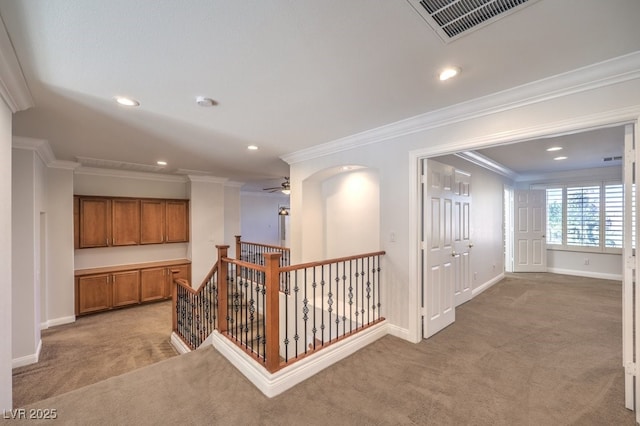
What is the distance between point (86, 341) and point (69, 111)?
3601 millimetres

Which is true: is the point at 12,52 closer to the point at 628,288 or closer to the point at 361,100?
the point at 361,100

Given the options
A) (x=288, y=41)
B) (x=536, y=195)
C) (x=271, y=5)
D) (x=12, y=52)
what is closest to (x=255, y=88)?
(x=288, y=41)

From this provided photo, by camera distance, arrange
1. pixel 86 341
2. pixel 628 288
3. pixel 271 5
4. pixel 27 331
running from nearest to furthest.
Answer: pixel 271 5, pixel 628 288, pixel 27 331, pixel 86 341

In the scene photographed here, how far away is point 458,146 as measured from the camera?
2777 mm

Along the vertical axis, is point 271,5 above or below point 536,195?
above

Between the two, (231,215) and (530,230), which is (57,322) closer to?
(231,215)

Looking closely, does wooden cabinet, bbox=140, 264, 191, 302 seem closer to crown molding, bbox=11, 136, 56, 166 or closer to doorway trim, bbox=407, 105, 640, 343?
crown molding, bbox=11, 136, 56, 166

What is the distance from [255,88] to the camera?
2291 mm

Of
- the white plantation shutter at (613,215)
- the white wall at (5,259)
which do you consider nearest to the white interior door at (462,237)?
the white plantation shutter at (613,215)

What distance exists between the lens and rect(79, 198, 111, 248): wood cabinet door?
527 cm

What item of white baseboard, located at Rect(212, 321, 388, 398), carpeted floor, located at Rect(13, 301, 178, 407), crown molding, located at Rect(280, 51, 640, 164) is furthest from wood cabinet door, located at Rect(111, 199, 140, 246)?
crown molding, located at Rect(280, 51, 640, 164)

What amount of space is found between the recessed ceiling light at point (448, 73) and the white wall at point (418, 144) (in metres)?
0.66

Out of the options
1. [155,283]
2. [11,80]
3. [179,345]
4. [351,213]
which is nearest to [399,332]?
[351,213]

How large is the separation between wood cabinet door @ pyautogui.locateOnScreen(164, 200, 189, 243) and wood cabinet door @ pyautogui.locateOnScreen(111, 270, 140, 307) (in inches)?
39.6
